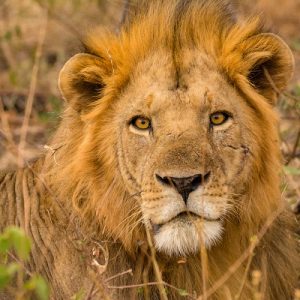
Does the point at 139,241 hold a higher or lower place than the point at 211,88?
lower

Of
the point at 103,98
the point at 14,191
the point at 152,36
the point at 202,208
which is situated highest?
the point at 152,36

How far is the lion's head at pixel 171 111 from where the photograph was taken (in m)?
5.45

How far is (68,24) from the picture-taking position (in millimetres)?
10656

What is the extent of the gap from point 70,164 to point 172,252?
0.93 m

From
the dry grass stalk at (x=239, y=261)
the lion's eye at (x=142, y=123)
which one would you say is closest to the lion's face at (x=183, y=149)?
the lion's eye at (x=142, y=123)

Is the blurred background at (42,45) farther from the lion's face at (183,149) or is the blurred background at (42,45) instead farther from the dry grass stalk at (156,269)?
the dry grass stalk at (156,269)

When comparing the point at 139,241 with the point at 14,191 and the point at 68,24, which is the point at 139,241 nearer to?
the point at 14,191

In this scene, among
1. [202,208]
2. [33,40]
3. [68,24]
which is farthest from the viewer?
[33,40]

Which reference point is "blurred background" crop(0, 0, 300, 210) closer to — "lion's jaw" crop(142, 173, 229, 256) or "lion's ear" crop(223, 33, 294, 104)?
"lion's ear" crop(223, 33, 294, 104)

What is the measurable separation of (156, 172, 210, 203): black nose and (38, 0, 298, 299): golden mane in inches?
22.4

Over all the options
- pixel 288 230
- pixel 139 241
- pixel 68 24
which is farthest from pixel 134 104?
pixel 68 24

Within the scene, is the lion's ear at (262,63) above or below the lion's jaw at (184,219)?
above

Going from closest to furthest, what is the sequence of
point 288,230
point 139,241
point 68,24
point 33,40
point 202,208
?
point 202,208 → point 139,241 → point 288,230 → point 68,24 → point 33,40

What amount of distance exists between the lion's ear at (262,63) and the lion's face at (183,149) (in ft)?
0.43
